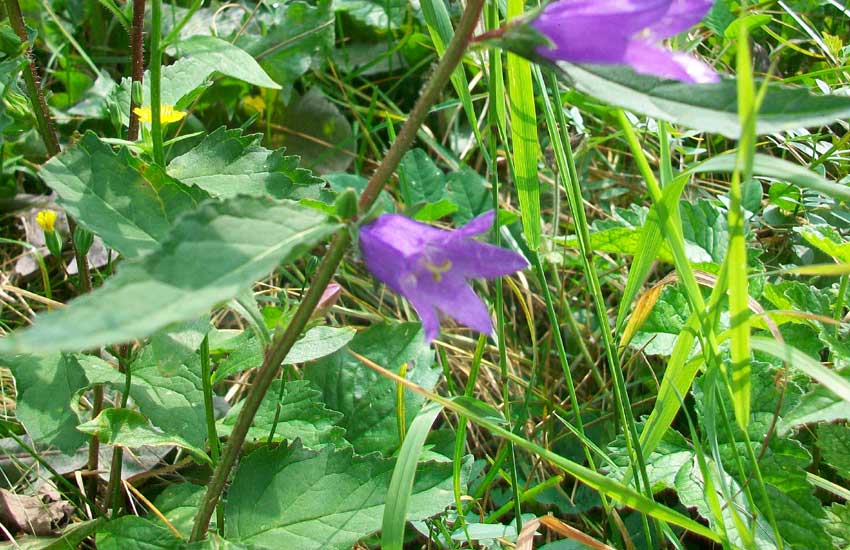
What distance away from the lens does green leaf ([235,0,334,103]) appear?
3.31 meters

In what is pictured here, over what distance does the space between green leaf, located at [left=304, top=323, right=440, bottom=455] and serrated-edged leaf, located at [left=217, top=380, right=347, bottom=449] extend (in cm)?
18

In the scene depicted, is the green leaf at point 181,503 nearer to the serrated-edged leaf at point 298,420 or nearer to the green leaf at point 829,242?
the serrated-edged leaf at point 298,420

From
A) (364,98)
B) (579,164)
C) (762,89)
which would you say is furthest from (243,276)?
(364,98)

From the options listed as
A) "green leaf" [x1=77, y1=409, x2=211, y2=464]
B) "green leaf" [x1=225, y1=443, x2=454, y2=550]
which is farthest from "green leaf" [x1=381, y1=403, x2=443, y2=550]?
"green leaf" [x1=77, y1=409, x2=211, y2=464]

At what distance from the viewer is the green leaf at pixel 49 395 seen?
6.43 ft

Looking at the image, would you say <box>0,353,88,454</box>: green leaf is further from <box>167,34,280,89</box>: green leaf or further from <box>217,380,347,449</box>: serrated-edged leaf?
<box>167,34,280,89</box>: green leaf

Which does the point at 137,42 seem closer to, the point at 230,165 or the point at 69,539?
the point at 230,165

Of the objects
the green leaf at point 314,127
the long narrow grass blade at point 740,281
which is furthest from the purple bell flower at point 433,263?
the green leaf at point 314,127

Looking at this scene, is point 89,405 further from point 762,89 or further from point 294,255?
point 762,89

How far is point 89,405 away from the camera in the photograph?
97.7 inches

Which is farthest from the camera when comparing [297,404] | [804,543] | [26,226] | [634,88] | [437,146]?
[437,146]

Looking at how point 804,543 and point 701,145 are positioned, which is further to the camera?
point 701,145

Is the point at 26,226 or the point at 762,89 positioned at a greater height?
the point at 762,89

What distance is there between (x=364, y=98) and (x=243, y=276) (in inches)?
104
